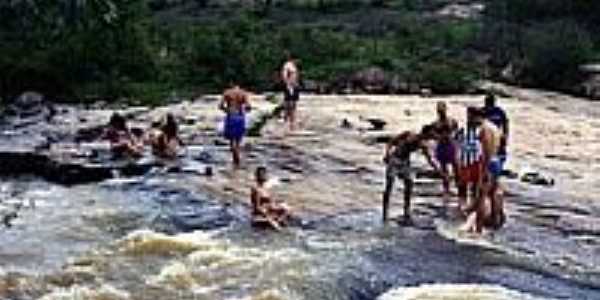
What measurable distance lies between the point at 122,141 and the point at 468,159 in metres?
9.17

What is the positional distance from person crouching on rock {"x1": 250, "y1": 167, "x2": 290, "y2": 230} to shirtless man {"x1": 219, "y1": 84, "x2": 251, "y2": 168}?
4.64 m

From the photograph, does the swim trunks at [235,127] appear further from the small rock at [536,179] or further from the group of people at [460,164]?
the small rock at [536,179]

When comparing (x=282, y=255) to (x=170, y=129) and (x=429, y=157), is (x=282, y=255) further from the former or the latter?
(x=170, y=129)

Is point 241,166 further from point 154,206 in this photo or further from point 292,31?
point 292,31

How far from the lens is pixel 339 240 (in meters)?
17.2

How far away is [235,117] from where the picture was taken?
23297mm

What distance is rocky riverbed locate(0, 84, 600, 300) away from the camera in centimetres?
1491

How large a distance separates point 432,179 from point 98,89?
17050mm

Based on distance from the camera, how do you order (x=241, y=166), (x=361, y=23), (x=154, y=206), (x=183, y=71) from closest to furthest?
(x=154, y=206)
(x=241, y=166)
(x=183, y=71)
(x=361, y=23)

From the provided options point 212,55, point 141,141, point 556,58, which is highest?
point 556,58

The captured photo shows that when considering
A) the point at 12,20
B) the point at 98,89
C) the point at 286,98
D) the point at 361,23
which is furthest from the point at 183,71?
the point at 361,23

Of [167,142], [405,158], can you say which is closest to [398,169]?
[405,158]

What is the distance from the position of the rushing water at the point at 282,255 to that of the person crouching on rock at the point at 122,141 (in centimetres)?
398

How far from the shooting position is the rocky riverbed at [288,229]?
1491 centimetres
